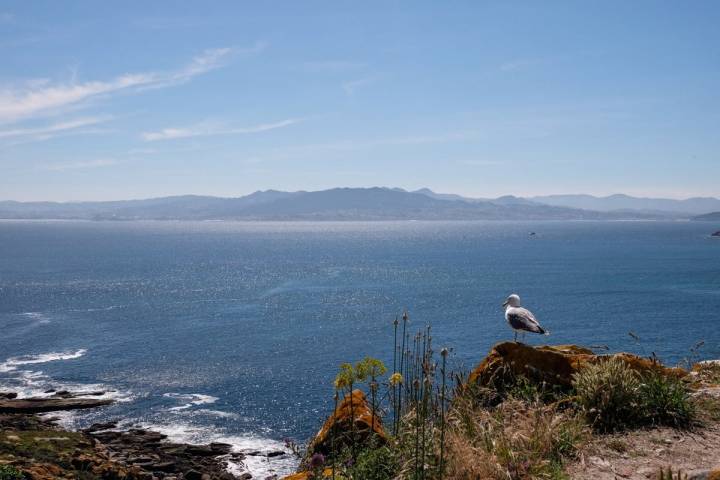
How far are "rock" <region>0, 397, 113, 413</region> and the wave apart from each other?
962 cm

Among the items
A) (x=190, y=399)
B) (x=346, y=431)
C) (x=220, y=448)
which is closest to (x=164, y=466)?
(x=220, y=448)

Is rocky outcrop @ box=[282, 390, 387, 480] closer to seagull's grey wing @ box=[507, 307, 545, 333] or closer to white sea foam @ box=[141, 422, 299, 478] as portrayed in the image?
seagull's grey wing @ box=[507, 307, 545, 333]

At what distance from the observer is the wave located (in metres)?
45.7

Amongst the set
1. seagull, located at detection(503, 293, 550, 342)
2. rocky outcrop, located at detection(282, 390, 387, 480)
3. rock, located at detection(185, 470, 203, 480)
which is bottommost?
rock, located at detection(185, 470, 203, 480)

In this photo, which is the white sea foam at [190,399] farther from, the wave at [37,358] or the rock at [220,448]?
the wave at [37,358]

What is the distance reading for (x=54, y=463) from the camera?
21672mm

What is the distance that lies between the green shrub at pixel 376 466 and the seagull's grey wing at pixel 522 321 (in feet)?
20.8

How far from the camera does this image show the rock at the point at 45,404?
35719 mm

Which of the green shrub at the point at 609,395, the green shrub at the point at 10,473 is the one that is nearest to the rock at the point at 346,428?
the green shrub at the point at 609,395

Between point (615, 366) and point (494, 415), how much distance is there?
2.07 meters

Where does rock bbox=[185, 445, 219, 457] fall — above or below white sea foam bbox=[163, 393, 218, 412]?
above

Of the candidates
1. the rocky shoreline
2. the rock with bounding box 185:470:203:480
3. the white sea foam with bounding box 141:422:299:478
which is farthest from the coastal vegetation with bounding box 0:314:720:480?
the white sea foam with bounding box 141:422:299:478

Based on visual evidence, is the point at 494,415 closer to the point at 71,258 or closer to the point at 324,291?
the point at 324,291

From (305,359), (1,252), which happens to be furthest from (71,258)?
(305,359)
